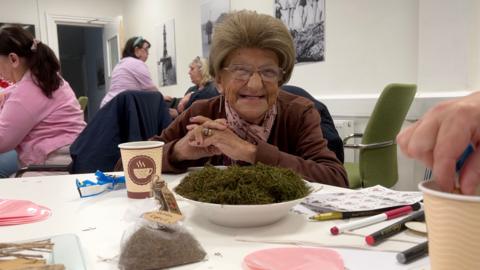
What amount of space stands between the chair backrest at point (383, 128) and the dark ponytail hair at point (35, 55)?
5.55 feet

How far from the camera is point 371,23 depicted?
9.39ft

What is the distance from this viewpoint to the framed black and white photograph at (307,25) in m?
3.20

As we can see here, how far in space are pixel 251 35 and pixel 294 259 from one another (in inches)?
33.7

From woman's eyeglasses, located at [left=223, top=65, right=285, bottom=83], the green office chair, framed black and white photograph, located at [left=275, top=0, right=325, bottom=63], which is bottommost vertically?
the green office chair

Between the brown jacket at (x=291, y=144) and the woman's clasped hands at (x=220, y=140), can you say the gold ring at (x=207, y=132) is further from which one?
the brown jacket at (x=291, y=144)

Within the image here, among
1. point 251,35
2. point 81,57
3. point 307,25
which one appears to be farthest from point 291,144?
point 81,57

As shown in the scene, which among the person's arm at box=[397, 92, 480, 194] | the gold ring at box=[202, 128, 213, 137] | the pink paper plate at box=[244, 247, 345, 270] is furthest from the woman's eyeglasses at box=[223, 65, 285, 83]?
the person's arm at box=[397, 92, 480, 194]

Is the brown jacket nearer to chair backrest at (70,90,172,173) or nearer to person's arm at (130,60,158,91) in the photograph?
chair backrest at (70,90,172,173)

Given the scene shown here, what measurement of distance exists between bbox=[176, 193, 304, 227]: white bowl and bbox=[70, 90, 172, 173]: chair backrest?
1.18m

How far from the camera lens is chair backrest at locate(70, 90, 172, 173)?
A: 5.74 ft

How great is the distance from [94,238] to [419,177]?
2.53 metres

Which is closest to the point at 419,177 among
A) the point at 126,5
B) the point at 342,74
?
the point at 342,74

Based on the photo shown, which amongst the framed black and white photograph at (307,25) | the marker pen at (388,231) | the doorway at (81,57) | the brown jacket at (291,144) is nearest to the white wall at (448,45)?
the framed black and white photograph at (307,25)

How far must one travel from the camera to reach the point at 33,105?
1.99 metres
